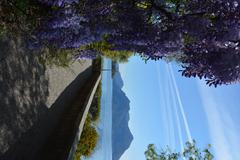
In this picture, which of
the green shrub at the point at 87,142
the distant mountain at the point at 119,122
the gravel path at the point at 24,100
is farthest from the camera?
the distant mountain at the point at 119,122

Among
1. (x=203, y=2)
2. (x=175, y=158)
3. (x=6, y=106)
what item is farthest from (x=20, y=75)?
(x=175, y=158)

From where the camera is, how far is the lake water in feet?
40.7

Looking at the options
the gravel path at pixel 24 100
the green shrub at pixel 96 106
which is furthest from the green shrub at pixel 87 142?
the gravel path at pixel 24 100

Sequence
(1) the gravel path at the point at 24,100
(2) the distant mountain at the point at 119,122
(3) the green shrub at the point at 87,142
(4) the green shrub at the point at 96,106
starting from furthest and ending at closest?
(2) the distant mountain at the point at 119,122 → (4) the green shrub at the point at 96,106 → (3) the green shrub at the point at 87,142 → (1) the gravel path at the point at 24,100

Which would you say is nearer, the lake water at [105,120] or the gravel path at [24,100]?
the gravel path at [24,100]

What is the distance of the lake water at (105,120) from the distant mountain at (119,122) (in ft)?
2.71

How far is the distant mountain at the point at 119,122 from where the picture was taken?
1564cm

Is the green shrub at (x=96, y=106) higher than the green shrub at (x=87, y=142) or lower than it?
higher

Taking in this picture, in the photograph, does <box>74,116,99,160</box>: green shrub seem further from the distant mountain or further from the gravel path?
the distant mountain

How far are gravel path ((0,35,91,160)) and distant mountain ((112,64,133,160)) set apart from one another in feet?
18.1

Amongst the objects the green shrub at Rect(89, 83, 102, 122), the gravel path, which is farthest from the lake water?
the gravel path

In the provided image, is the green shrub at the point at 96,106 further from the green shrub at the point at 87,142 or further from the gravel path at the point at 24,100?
the gravel path at the point at 24,100

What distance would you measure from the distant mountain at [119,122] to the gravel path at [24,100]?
553cm

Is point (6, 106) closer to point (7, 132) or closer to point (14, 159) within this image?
point (7, 132)
